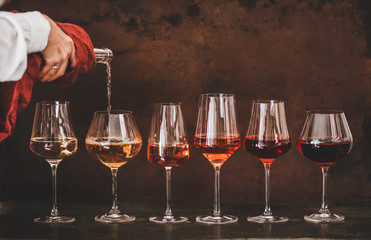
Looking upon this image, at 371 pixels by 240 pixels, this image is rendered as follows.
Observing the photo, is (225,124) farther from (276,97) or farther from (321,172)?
(321,172)

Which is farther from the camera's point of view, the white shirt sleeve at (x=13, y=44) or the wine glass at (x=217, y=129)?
the wine glass at (x=217, y=129)

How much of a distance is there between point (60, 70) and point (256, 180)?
0.68 metres

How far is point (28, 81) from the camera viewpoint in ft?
4.34

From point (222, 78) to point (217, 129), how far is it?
25 centimetres

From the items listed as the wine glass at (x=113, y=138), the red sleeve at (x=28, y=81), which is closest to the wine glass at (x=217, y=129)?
the wine glass at (x=113, y=138)

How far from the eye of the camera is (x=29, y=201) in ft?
5.84

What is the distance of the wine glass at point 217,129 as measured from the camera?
1516mm

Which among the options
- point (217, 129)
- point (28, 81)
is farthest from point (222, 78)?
point (28, 81)

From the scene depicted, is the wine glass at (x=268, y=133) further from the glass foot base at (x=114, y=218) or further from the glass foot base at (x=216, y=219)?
the glass foot base at (x=114, y=218)

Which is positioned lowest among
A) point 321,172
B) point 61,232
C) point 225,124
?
point 61,232

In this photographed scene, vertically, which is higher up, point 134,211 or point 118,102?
point 118,102

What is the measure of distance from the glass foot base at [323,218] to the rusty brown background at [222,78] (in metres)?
0.18

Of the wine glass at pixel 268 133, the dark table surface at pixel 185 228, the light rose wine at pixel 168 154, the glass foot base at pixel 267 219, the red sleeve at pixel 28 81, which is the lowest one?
the dark table surface at pixel 185 228

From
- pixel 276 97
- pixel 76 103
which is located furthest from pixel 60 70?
pixel 276 97
